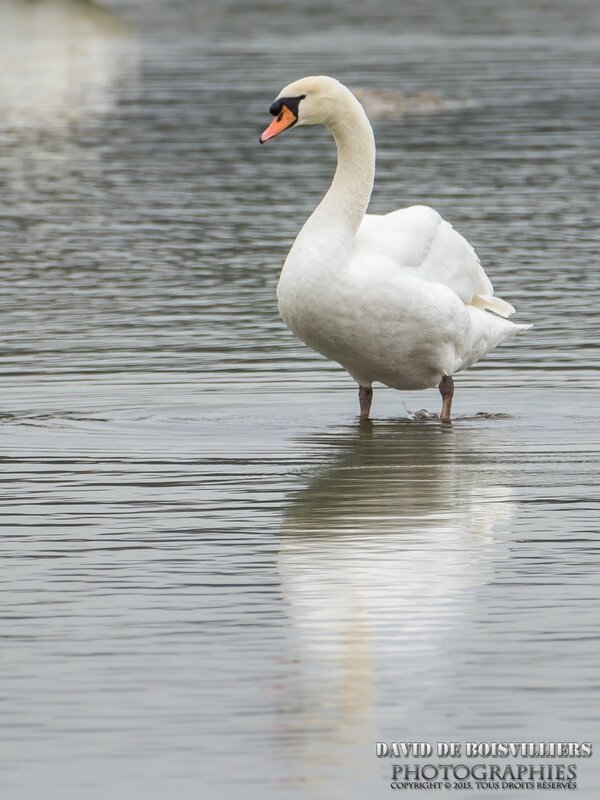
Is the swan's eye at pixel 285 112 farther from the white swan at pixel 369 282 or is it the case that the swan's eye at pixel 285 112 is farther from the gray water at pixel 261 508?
the gray water at pixel 261 508

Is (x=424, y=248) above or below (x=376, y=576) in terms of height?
above

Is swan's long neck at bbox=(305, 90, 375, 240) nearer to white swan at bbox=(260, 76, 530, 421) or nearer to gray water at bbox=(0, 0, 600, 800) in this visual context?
white swan at bbox=(260, 76, 530, 421)

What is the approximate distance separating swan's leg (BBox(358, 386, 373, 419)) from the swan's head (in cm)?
158

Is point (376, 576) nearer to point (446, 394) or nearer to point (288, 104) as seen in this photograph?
point (446, 394)

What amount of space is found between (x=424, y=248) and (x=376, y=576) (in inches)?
159

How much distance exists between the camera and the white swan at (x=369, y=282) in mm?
11445

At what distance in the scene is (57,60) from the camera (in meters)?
46.3

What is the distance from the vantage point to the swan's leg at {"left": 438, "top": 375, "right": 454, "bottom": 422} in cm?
1233

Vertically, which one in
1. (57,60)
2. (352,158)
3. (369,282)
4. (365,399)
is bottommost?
(57,60)

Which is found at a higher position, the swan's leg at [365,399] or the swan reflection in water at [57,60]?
the swan's leg at [365,399]

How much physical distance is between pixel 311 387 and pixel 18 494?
3.48 m

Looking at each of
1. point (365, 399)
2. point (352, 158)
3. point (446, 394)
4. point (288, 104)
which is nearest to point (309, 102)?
point (288, 104)

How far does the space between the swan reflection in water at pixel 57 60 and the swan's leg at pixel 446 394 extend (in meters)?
20.6

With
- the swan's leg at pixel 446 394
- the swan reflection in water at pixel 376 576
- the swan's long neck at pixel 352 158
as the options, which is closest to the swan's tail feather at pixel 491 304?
the swan's leg at pixel 446 394
